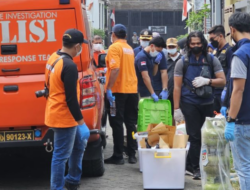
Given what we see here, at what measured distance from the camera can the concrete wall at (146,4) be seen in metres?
65.2

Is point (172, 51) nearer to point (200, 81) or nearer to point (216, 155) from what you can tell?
point (200, 81)

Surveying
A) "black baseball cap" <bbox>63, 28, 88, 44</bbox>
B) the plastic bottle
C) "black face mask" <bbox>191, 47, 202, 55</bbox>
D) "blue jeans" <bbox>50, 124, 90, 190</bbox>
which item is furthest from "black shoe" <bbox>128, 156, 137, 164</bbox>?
"black baseball cap" <bbox>63, 28, 88, 44</bbox>

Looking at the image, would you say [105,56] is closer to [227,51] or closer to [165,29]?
[227,51]

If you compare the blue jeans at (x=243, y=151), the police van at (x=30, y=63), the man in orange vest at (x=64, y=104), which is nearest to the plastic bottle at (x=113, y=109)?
the police van at (x=30, y=63)

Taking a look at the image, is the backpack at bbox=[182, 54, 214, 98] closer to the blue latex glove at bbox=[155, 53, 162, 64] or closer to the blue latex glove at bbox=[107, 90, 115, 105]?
the blue latex glove at bbox=[107, 90, 115, 105]

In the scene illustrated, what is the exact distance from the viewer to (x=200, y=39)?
312 inches

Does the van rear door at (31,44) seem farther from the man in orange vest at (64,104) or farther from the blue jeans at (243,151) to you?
the blue jeans at (243,151)

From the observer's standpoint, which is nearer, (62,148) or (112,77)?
(62,148)

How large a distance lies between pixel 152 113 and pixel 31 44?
7.70 ft

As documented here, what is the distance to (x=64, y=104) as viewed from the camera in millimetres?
6543

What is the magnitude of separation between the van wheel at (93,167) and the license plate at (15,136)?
105 cm

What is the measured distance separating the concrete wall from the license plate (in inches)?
2310

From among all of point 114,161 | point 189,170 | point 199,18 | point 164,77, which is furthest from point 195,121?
point 199,18

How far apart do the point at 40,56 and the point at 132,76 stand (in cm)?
210
